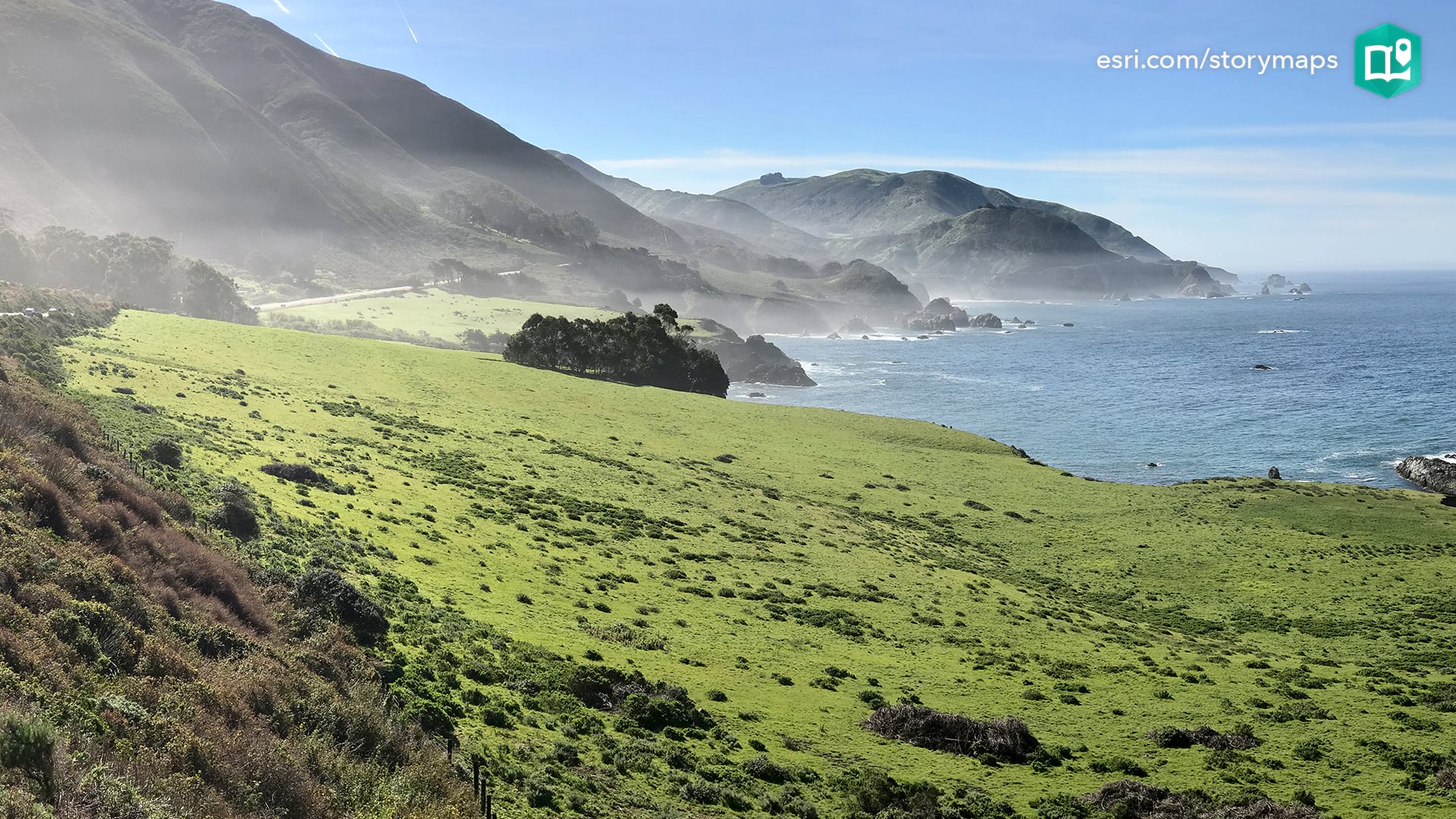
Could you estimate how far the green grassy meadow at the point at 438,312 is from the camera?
154500 millimetres

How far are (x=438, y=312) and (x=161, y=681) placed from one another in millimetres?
160536

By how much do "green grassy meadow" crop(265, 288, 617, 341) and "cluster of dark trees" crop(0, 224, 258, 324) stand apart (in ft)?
52.5

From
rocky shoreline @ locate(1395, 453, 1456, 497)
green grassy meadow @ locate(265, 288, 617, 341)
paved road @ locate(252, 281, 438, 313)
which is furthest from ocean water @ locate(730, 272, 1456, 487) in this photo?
paved road @ locate(252, 281, 438, 313)

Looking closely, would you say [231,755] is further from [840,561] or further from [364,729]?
[840,561]

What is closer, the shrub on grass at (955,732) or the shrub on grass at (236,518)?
the shrub on grass at (955,732)

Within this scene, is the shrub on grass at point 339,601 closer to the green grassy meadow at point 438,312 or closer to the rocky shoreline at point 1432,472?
the rocky shoreline at point 1432,472

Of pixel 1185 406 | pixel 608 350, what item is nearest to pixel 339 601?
pixel 608 350

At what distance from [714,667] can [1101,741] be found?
1348 cm

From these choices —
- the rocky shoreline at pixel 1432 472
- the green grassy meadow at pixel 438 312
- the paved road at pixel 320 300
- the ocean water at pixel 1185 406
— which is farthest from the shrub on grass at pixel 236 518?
the paved road at pixel 320 300

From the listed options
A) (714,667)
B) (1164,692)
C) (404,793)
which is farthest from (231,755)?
(1164,692)

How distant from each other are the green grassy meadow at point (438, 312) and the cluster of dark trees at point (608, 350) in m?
30.4

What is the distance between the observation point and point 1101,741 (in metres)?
30.5

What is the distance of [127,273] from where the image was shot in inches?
4993

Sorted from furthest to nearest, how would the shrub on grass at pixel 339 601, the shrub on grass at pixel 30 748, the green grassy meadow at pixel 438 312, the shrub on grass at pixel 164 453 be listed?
the green grassy meadow at pixel 438 312 < the shrub on grass at pixel 164 453 < the shrub on grass at pixel 339 601 < the shrub on grass at pixel 30 748
